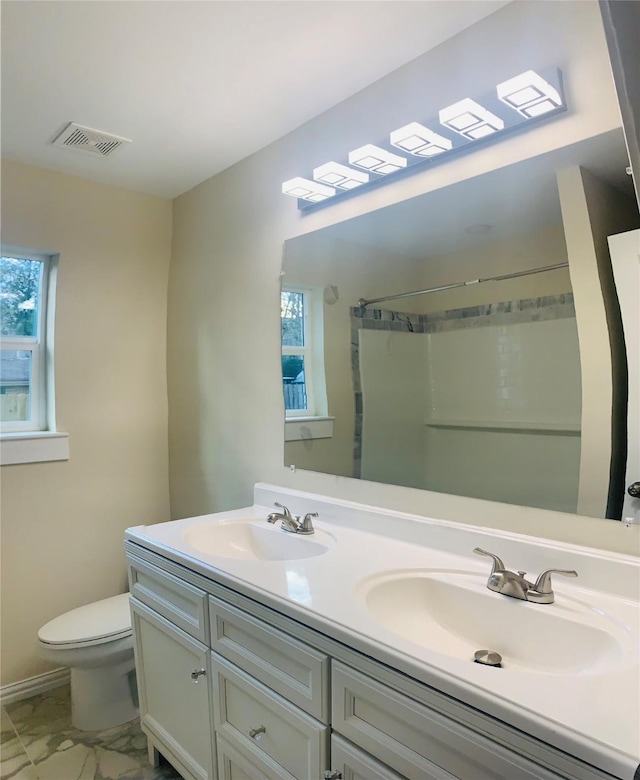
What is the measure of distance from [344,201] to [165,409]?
1518mm

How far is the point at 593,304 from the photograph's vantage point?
1.23m

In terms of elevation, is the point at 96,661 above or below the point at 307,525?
below

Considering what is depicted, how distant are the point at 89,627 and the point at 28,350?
1299mm

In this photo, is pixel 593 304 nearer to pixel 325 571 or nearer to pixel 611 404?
pixel 611 404

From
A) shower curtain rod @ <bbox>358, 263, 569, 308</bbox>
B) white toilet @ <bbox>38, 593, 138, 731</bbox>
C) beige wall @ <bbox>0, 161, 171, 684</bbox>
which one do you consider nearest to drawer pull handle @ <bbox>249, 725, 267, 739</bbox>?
white toilet @ <bbox>38, 593, 138, 731</bbox>

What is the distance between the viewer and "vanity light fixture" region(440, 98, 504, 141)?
138cm

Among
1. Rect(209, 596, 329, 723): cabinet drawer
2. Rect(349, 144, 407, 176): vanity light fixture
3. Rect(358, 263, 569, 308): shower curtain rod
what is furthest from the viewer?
Rect(349, 144, 407, 176): vanity light fixture

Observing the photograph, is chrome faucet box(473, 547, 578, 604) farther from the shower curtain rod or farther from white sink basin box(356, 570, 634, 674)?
the shower curtain rod

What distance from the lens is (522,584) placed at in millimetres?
1175

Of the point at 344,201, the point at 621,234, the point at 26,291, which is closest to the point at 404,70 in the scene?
the point at 344,201

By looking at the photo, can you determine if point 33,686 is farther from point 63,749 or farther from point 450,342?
point 450,342

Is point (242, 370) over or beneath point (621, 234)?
beneath

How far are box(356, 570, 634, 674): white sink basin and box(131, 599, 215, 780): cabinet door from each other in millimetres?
591

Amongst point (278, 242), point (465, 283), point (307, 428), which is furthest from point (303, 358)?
point (465, 283)
